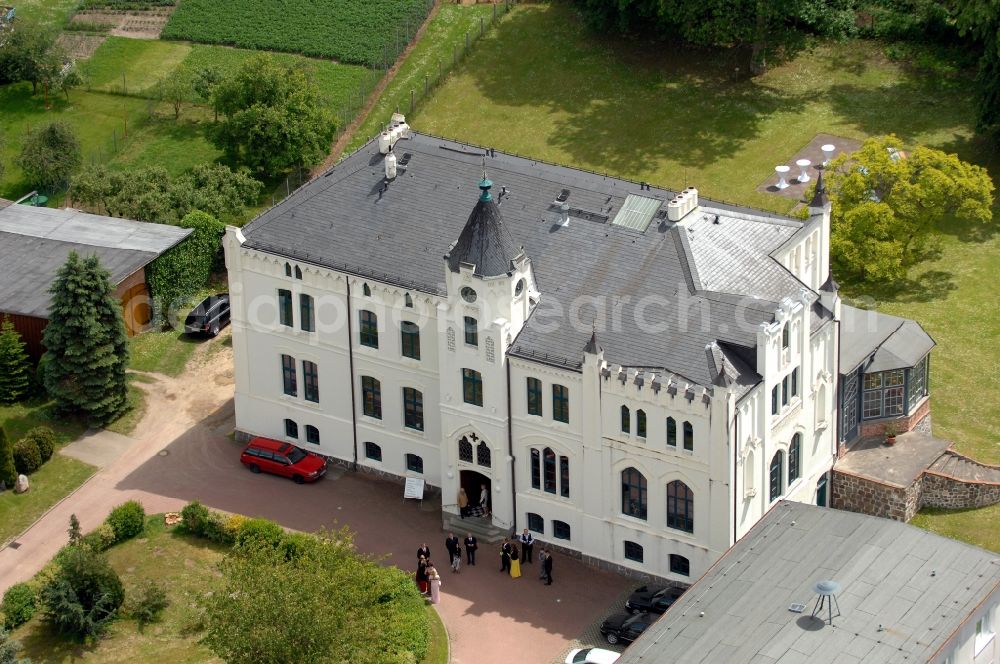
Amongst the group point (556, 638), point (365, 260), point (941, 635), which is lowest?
point (556, 638)

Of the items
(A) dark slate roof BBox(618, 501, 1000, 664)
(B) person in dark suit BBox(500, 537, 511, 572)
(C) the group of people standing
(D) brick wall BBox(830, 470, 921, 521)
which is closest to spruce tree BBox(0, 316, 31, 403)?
(C) the group of people standing

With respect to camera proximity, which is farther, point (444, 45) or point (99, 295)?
point (444, 45)

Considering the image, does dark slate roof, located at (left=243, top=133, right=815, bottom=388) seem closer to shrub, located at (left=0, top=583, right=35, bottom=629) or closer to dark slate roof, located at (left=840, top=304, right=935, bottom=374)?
dark slate roof, located at (left=840, top=304, right=935, bottom=374)

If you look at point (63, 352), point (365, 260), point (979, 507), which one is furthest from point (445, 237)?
point (979, 507)

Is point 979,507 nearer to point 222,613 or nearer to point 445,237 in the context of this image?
point 445,237

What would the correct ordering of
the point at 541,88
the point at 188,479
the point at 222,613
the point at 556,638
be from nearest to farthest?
the point at 222,613 → the point at 556,638 → the point at 188,479 → the point at 541,88

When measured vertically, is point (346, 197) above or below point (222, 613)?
above
